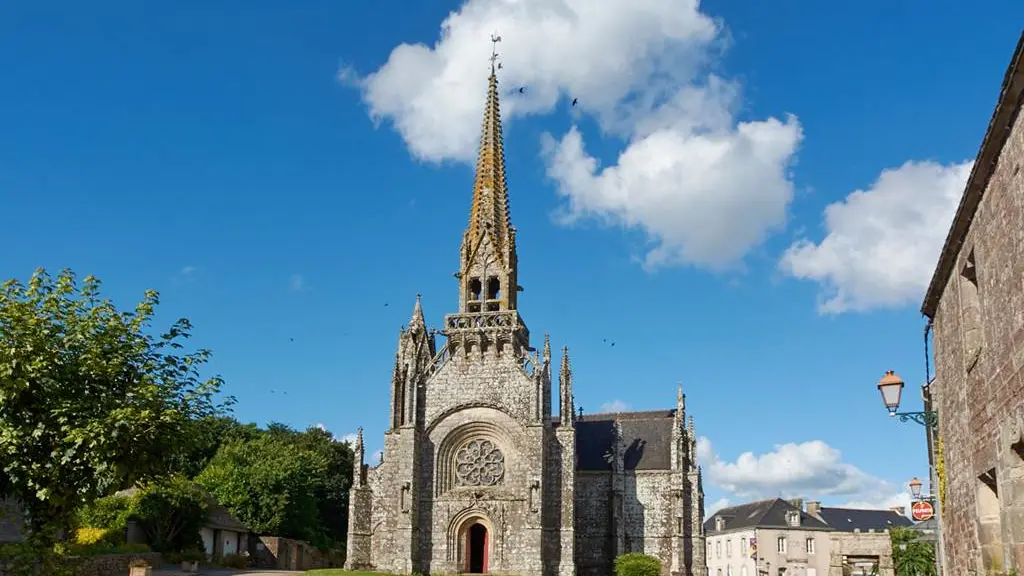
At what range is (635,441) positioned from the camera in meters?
52.5

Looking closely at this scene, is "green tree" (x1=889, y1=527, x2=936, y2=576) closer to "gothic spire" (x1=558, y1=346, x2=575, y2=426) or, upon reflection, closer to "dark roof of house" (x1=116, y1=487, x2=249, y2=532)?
"gothic spire" (x1=558, y1=346, x2=575, y2=426)

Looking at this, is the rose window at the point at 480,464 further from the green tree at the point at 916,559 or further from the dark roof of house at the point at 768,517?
the dark roof of house at the point at 768,517

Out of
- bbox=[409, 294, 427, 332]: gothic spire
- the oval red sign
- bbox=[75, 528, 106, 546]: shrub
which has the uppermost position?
bbox=[409, 294, 427, 332]: gothic spire

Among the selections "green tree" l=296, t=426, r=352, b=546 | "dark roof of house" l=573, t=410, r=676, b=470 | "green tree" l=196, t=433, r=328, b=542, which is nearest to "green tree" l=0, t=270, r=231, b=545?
"dark roof of house" l=573, t=410, r=676, b=470

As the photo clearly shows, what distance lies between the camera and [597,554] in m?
48.9

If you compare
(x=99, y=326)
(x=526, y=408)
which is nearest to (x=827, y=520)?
(x=526, y=408)

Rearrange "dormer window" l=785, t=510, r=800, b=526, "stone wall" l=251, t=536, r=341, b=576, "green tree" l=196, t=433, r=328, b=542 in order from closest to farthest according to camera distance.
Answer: "stone wall" l=251, t=536, r=341, b=576
"green tree" l=196, t=433, r=328, b=542
"dormer window" l=785, t=510, r=800, b=526

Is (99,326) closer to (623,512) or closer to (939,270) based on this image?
(939,270)

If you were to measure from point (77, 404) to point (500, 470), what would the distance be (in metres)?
32.3

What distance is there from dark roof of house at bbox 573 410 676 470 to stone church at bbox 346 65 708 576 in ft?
0.28

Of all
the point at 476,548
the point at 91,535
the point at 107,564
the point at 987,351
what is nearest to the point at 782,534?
the point at 476,548

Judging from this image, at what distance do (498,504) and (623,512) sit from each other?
23.6 feet

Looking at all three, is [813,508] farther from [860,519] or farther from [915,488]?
[915,488]

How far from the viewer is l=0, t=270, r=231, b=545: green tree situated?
51.2ft
